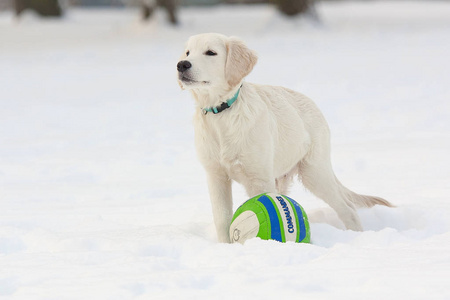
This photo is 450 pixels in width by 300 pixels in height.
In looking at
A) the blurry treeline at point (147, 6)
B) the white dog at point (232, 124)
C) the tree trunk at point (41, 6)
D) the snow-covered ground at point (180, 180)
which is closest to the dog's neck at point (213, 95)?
the white dog at point (232, 124)

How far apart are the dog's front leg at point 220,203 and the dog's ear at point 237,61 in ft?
1.87

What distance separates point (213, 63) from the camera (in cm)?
382

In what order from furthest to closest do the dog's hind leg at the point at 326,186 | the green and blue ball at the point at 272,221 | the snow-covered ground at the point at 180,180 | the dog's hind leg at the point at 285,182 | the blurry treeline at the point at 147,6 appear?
the blurry treeline at the point at 147,6
the dog's hind leg at the point at 285,182
the dog's hind leg at the point at 326,186
the green and blue ball at the point at 272,221
the snow-covered ground at the point at 180,180

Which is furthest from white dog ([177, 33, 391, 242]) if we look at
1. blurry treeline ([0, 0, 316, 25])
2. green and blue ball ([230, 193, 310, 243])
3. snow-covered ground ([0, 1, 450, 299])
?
blurry treeline ([0, 0, 316, 25])

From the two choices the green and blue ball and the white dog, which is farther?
the white dog

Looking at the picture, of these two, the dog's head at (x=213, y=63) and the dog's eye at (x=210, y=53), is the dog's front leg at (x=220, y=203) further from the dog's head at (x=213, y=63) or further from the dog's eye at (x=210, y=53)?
the dog's eye at (x=210, y=53)

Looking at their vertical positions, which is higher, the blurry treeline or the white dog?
the white dog

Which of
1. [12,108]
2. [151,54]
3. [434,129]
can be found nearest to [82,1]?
[151,54]

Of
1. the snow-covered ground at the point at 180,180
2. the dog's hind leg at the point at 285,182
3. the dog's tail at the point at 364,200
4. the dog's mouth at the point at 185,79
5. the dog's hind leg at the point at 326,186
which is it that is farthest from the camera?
the dog's tail at the point at 364,200

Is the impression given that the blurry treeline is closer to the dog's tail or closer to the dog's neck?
the dog's tail

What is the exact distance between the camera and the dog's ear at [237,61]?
12.5ft

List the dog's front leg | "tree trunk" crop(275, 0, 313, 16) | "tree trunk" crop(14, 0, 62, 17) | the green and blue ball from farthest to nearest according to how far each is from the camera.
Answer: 1. "tree trunk" crop(14, 0, 62, 17)
2. "tree trunk" crop(275, 0, 313, 16)
3. the dog's front leg
4. the green and blue ball

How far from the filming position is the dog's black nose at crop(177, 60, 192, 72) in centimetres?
371

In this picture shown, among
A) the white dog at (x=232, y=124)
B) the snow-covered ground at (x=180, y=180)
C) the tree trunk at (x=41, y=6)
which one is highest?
the white dog at (x=232, y=124)
